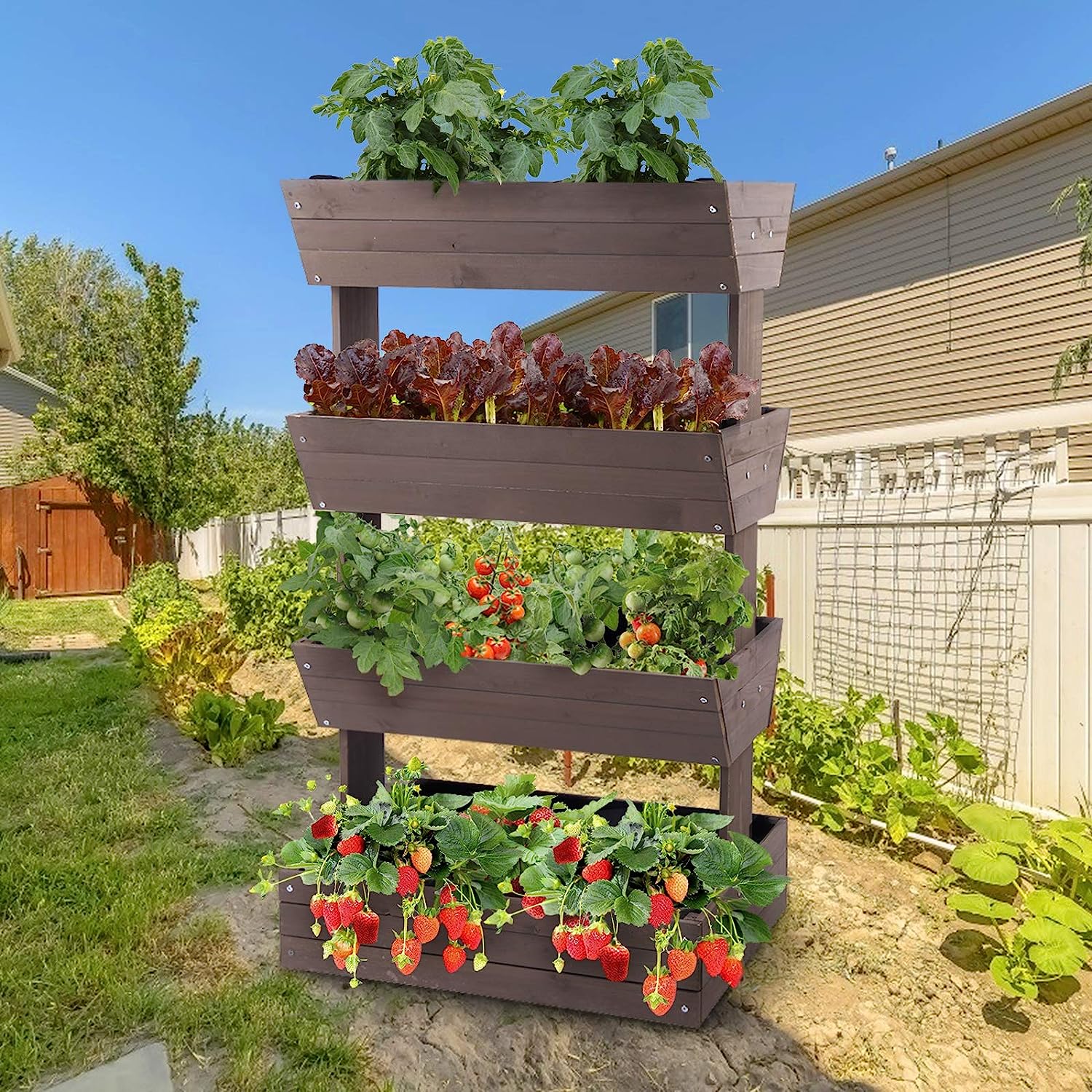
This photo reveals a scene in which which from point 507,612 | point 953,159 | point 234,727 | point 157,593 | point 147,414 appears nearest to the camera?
point 507,612

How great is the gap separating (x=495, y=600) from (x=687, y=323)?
9101mm

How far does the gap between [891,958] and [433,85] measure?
3053 mm

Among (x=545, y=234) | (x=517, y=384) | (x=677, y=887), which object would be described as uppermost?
(x=545, y=234)

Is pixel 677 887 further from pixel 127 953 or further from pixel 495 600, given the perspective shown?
pixel 127 953

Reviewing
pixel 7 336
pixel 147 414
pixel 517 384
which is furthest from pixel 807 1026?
pixel 147 414

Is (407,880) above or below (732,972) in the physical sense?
above

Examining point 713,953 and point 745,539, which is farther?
point 745,539

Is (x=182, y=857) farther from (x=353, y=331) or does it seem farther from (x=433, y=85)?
(x=433, y=85)

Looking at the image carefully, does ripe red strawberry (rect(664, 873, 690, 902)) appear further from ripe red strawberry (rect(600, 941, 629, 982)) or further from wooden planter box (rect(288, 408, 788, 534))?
wooden planter box (rect(288, 408, 788, 534))

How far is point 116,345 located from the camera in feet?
48.9

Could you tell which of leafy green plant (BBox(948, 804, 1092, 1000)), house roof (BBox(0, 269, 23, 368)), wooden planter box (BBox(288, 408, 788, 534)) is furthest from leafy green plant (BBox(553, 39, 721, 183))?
house roof (BBox(0, 269, 23, 368))

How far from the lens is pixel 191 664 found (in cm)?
660

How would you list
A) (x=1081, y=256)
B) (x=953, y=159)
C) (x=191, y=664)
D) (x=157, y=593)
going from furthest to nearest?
(x=157, y=593)
(x=953, y=159)
(x=191, y=664)
(x=1081, y=256)

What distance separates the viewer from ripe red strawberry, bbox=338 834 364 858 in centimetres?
268
